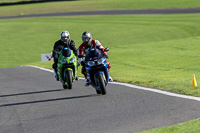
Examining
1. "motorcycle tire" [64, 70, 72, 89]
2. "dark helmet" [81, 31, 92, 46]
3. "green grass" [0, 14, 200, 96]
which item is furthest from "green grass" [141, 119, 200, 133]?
"motorcycle tire" [64, 70, 72, 89]

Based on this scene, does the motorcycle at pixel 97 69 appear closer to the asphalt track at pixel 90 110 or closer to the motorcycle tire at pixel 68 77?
the asphalt track at pixel 90 110

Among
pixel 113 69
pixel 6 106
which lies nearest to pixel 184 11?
pixel 113 69

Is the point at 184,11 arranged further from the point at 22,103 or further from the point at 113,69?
the point at 22,103

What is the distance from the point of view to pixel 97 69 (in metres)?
10.8

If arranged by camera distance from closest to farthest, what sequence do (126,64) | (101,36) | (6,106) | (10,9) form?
(6,106)
(126,64)
(101,36)
(10,9)

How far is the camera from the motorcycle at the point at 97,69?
10539 mm

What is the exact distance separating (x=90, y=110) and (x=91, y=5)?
65901 mm

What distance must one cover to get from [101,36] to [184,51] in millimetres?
17434

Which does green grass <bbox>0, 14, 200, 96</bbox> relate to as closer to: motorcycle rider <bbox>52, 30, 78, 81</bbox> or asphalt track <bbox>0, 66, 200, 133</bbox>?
asphalt track <bbox>0, 66, 200, 133</bbox>

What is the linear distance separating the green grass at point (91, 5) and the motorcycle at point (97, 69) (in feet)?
166

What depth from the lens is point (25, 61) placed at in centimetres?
2962

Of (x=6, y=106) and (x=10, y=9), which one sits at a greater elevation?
(x=6, y=106)

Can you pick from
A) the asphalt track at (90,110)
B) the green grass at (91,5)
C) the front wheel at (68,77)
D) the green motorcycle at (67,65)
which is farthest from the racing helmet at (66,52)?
the green grass at (91,5)

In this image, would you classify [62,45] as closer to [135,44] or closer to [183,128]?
[183,128]
